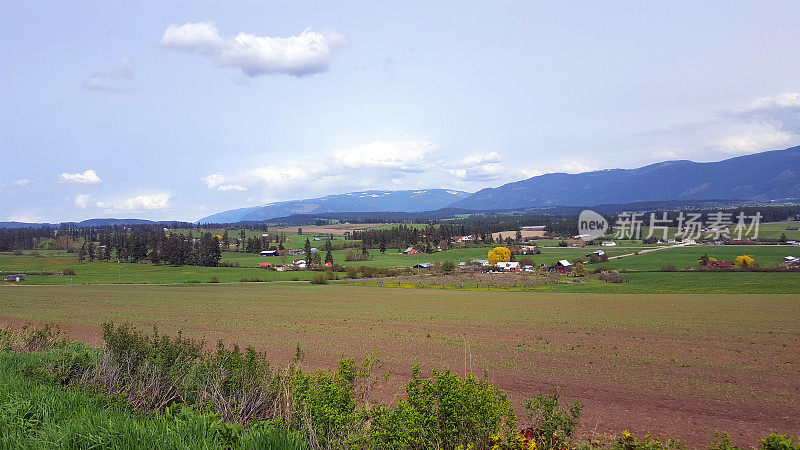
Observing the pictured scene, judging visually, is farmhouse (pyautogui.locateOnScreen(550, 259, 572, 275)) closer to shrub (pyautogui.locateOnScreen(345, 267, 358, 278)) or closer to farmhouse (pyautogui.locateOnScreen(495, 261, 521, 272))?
farmhouse (pyautogui.locateOnScreen(495, 261, 521, 272))

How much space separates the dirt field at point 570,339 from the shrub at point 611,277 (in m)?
19.5

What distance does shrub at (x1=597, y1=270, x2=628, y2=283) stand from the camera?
72.3m

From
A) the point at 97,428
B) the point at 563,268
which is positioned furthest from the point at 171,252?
the point at 97,428

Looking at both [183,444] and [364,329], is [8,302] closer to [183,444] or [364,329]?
[364,329]

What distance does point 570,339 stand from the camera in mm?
27656

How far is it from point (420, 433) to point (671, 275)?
82776 millimetres

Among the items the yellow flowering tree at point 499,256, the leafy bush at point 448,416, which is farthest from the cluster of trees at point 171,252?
the leafy bush at point 448,416

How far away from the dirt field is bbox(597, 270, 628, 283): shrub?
1950 centimetres

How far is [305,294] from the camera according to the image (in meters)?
61.2

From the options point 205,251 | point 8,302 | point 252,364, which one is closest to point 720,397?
point 252,364

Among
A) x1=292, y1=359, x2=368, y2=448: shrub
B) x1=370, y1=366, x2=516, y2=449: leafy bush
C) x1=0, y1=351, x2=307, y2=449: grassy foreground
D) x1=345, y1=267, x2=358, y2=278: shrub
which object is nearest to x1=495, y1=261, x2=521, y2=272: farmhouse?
x1=345, y1=267, x2=358, y2=278: shrub

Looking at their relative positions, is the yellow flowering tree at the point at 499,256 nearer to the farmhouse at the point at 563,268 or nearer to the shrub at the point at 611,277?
the farmhouse at the point at 563,268

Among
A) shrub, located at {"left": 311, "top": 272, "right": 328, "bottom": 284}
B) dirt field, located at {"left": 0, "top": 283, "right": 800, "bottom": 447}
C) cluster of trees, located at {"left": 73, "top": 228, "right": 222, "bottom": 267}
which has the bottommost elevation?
shrub, located at {"left": 311, "top": 272, "right": 328, "bottom": 284}

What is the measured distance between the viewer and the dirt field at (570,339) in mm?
15411
